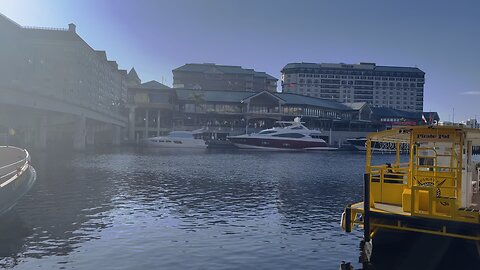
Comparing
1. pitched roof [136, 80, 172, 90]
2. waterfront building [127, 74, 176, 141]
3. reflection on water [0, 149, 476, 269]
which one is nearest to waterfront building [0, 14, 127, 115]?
waterfront building [127, 74, 176, 141]

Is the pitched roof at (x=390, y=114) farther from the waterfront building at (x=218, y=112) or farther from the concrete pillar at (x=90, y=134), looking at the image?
the concrete pillar at (x=90, y=134)

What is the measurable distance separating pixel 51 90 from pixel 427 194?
112m

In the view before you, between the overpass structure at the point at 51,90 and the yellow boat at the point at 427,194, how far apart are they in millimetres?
46873

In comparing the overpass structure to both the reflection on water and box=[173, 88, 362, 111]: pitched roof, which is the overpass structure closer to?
box=[173, 88, 362, 111]: pitched roof

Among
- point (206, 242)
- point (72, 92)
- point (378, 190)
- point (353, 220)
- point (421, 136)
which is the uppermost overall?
point (72, 92)

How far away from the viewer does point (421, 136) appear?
15.9 m

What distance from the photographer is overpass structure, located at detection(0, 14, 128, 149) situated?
64875 millimetres

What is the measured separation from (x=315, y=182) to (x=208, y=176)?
11056 mm

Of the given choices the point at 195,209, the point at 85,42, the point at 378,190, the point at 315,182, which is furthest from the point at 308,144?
the point at 85,42

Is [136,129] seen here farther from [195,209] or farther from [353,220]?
[353,220]

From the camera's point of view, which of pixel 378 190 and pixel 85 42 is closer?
pixel 378 190

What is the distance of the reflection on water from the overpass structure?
2914cm

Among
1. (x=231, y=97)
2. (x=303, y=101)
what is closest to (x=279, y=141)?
(x=303, y=101)

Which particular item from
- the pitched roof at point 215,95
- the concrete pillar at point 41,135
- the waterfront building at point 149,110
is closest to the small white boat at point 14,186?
the concrete pillar at point 41,135
